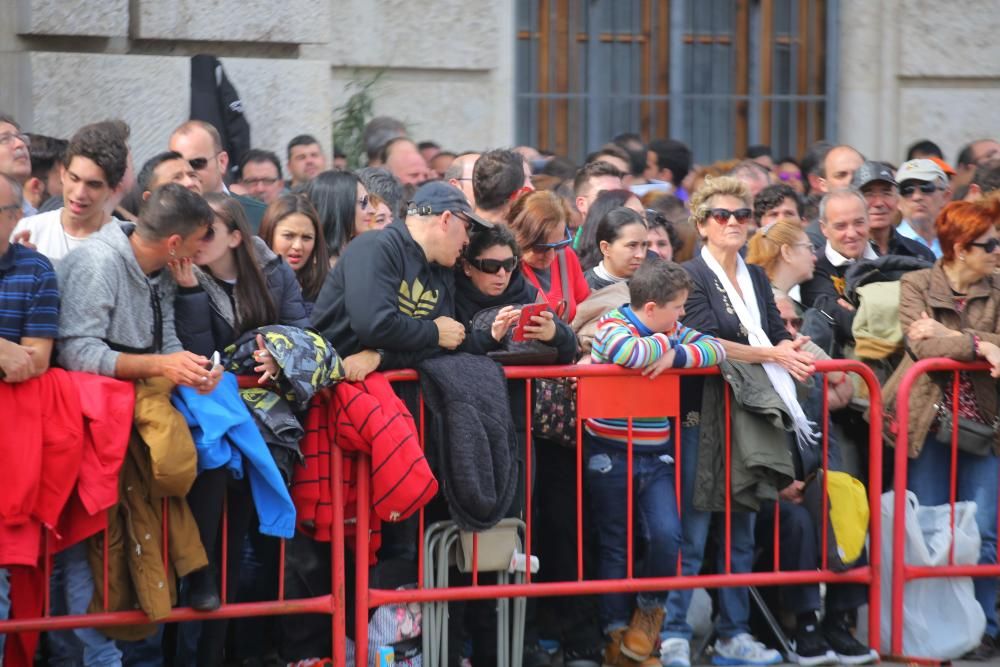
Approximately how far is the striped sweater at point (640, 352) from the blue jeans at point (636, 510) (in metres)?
0.06

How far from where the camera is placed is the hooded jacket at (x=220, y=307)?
6.19m

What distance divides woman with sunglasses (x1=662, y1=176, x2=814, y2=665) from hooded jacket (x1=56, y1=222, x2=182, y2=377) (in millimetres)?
2145

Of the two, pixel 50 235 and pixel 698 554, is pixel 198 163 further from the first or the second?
pixel 698 554

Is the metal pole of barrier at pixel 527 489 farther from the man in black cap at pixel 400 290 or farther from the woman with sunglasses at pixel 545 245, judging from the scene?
the woman with sunglasses at pixel 545 245

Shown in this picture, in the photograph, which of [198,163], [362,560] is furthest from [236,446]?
[198,163]

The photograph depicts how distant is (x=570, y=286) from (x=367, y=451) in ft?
4.78

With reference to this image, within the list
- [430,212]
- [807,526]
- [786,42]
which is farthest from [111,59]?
[786,42]

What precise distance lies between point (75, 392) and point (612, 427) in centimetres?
213

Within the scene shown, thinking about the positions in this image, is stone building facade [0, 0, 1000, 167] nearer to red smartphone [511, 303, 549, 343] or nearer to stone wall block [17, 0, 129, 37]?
stone wall block [17, 0, 129, 37]

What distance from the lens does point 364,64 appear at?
11.7 metres

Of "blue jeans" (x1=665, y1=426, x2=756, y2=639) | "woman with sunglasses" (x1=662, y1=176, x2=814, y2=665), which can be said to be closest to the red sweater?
"woman with sunglasses" (x1=662, y1=176, x2=814, y2=665)

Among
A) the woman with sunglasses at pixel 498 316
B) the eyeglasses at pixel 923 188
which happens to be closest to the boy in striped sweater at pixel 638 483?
the woman with sunglasses at pixel 498 316

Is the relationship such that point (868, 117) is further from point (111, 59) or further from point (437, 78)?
point (111, 59)

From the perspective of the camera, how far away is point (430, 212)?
6480 millimetres
